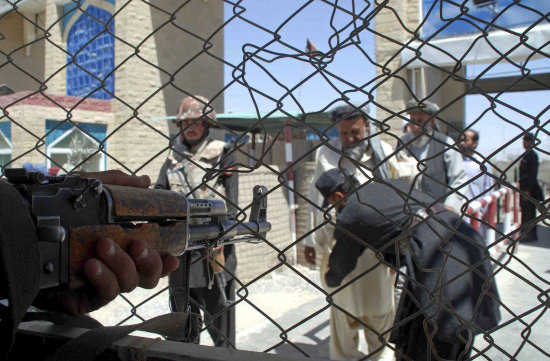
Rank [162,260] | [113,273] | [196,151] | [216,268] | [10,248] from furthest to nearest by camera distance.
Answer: [196,151] → [216,268] → [162,260] → [113,273] → [10,248]

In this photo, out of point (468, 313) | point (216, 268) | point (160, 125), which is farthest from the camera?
point (160, 125)

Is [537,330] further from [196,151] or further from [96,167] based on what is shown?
[96,167]

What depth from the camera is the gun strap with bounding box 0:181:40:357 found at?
0.64 m

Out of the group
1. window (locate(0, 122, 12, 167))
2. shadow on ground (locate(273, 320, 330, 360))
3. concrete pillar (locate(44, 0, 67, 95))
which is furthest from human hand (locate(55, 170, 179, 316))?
concrete pillar (locate(44, 0, 67, 95))

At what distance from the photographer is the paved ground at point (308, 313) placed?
2896mm

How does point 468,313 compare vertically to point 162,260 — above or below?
below

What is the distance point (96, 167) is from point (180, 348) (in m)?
8.67

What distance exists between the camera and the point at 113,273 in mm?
865

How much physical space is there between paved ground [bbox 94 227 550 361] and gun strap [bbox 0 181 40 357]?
1.90m

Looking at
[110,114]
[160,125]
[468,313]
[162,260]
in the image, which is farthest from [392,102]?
[162,260]

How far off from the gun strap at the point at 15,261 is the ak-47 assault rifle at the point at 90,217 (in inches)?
1.9

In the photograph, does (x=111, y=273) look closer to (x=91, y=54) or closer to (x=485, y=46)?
(x=485, y=46)

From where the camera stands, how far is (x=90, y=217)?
84 centimetres

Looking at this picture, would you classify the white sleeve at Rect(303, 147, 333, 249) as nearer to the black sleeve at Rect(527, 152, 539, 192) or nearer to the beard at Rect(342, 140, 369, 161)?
the beard at Rect(342, 140, 369, 161)
